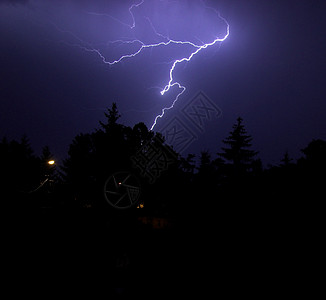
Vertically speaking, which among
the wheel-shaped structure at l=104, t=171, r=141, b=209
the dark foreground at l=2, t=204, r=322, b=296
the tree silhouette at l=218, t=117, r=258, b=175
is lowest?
the dark foreground at l=2, t=204, r=322, b=296

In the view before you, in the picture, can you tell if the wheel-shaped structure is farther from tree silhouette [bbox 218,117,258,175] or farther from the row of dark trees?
tree silhouette [bbox 218,117,258,175]

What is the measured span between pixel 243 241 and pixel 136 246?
482cm

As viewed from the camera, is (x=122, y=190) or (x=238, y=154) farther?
(x=238, y=154)

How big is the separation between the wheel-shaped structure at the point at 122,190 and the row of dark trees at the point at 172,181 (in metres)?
0.52

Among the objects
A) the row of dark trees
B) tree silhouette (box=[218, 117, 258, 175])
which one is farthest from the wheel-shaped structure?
tree silhouette (box=[218, 117, 258, 175])

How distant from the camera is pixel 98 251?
8453mm

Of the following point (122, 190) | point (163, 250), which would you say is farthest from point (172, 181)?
point (163, 250)

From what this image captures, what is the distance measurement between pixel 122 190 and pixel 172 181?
15.1 feet

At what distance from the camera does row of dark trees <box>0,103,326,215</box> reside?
266 inches

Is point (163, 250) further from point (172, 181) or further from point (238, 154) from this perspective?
point (238, 154)

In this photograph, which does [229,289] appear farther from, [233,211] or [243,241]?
[233,211]

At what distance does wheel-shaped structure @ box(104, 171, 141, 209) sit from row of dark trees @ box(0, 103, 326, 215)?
0.52 metres

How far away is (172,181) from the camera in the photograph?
15.8 m

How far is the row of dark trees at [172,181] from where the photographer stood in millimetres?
6766
